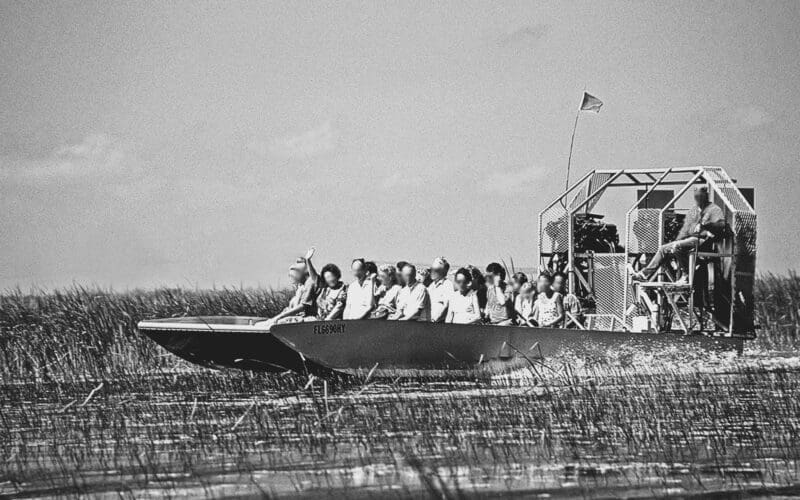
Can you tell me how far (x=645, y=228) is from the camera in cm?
1905

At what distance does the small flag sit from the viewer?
835 inches

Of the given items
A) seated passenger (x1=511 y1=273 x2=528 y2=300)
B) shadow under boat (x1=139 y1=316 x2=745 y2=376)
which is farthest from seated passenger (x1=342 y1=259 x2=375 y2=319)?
seated passenger (x1=511 y1=273 x2=528 y2=300)

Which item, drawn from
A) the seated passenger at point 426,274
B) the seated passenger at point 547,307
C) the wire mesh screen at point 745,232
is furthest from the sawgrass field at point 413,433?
the seated passenger at point 426,274

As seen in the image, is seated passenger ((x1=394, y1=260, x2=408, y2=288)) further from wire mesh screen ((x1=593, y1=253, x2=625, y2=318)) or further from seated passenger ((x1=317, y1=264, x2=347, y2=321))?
wire mesh screen ((x1=593, y1=253, x2=625, y2=318))

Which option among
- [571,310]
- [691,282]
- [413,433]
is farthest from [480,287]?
[413,433]

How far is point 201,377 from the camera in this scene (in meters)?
17.6

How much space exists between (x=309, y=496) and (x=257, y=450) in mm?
2114

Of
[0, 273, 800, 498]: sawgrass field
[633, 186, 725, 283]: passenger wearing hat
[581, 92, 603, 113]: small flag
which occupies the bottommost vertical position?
[0, 273, 800, 498]: sawgrass field

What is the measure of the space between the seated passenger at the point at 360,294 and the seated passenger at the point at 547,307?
2.59 metres

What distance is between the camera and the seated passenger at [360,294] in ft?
53.2

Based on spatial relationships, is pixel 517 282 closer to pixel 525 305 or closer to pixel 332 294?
pixel 525 305

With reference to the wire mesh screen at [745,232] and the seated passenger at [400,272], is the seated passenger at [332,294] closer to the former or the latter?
the seated passenger at [400,272]

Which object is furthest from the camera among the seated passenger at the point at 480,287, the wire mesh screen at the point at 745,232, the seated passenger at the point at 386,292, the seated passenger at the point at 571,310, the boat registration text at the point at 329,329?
the wire mesh screen at the point at 745,232

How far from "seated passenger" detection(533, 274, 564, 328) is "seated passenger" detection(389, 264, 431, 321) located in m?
1.87
